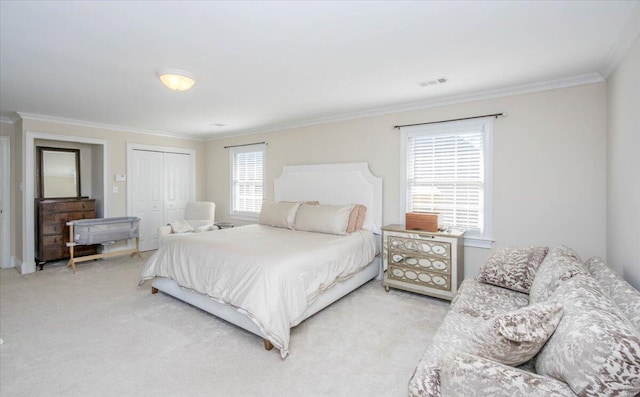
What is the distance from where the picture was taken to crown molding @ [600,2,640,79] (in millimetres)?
1914

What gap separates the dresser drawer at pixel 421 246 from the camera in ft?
11.0

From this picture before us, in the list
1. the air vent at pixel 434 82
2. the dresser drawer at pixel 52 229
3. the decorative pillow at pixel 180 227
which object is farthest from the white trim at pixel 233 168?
the air vent at pixel 434 82

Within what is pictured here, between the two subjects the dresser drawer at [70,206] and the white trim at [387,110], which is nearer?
the white trim at [387,110]

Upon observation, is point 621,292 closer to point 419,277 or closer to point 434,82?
point 419,277

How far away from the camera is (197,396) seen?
1926 millimetres

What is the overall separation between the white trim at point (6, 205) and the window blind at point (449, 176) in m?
5.99

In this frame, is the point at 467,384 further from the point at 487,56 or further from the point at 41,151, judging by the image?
the point at 41,151

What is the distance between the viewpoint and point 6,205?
483 centimetres

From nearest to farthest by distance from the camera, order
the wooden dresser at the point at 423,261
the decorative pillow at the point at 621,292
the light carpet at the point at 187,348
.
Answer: the decorative pillow at the point at 621,292
the light carpet at the point at 187,348
the wooden dresser at the point at 423,261

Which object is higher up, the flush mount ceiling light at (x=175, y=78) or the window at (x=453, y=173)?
the flush mount ceiling light at (x=175, y=78)

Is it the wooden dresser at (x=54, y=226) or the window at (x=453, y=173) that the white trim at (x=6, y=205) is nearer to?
the wooden dresser at (x=54, y=226)

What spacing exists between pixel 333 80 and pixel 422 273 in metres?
2.31

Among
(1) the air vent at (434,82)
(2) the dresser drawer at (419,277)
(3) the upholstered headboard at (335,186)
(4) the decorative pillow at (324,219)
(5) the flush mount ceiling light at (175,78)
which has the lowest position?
(2) the dresser drawer at (419,277)

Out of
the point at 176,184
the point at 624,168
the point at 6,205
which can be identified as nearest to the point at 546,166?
the point at 624,168
